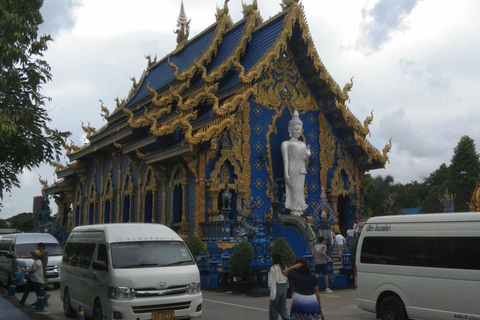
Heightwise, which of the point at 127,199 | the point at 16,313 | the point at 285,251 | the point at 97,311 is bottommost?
the point at 16,313

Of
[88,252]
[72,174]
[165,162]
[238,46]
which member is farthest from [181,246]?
[72,174]

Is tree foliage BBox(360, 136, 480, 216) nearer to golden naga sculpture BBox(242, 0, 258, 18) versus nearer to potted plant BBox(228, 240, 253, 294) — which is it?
golden naga sculpture BBox(242, 0, 258, 18)

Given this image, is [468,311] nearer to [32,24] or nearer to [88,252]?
[88,252]

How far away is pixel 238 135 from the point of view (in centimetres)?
2005

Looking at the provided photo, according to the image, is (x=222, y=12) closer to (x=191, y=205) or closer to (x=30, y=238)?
(x=191, y=205)

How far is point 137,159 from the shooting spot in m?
24.2

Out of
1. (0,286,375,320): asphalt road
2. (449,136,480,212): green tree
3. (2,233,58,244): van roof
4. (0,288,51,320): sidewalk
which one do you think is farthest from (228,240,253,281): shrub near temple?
(449,136,480,212): green tree

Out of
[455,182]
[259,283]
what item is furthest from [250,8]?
[455,182]

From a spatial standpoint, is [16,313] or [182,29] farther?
[182,29]

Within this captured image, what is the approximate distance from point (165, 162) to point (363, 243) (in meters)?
11.5

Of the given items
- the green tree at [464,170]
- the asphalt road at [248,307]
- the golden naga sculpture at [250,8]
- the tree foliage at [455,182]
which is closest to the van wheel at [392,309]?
the asphalt road at [248,307]

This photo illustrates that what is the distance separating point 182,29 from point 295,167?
14700mm

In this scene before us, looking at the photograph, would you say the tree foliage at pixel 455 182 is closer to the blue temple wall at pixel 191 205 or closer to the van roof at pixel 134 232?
the blue temple wall at pixel 191 205

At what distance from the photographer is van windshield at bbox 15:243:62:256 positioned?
16.3 metres
